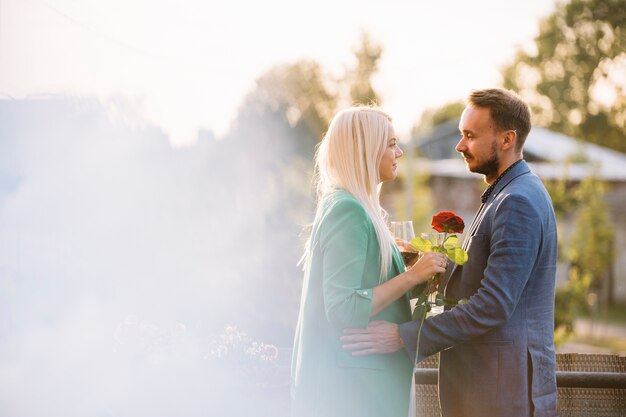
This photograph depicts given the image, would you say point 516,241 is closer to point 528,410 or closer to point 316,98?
point 528,410

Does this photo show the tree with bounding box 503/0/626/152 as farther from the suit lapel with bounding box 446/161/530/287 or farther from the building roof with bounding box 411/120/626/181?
the suit lapel with bounding box 446/161/530/287

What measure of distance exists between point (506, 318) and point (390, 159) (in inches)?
27.1

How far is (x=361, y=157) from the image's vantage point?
2523mm

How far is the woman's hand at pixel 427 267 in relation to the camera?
8.20ft

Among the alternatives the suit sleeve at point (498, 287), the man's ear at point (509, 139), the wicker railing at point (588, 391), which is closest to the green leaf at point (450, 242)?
the suit sleeve at point (498, 287)

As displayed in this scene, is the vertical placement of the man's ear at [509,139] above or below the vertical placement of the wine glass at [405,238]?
above

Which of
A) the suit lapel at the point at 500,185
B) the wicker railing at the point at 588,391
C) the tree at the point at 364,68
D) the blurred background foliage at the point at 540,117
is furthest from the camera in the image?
the tree at the point at 364,68

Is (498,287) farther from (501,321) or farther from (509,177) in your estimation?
(509,177)

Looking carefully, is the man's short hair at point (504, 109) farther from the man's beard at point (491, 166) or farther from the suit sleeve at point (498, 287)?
the suit sleeve at point (498, 287)

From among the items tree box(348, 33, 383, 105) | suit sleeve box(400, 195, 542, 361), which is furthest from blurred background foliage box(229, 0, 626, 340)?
suit sleeve box(400, 195, 542, 361)

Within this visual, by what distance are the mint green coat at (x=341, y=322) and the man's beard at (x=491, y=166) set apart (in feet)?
1.84

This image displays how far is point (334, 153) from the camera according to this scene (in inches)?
100

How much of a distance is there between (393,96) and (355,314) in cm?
1505

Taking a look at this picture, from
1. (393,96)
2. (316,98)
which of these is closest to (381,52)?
(393,96)
